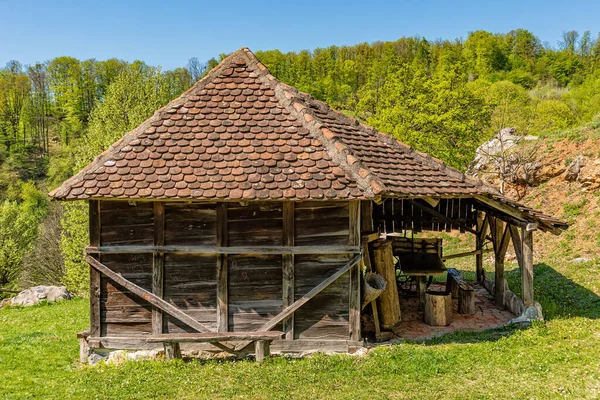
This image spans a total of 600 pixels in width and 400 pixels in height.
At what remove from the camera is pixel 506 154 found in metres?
20.6

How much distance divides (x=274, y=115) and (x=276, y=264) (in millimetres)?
2839

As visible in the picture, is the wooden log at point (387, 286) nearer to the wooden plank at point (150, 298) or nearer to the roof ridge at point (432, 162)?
the roof ridge at point (432, 162)

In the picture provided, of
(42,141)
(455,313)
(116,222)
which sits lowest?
(455,313)

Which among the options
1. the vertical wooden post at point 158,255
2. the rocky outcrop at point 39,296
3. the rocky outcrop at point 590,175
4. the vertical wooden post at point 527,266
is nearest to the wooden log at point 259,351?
the vertical wooden post at point 158,255

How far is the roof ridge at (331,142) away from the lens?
23.0ft

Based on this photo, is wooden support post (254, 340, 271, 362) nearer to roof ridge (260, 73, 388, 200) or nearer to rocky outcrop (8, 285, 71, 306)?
roof ridge (260, 73, 388, 200)

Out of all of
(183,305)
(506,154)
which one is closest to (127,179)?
(183,305)

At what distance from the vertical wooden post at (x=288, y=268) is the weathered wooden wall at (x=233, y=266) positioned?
0.06 ft

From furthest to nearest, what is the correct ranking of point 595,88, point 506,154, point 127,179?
point 595,88, point 506,154, point 127,179

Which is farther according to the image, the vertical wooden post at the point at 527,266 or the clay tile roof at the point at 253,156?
the vertical wooden post at the point at 527,266

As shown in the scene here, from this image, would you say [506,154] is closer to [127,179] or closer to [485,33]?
[127,179]

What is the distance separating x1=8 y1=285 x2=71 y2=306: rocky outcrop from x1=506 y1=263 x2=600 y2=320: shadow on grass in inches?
620

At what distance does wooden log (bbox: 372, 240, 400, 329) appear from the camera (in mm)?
8305

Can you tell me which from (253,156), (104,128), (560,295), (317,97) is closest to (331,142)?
(253,156)
